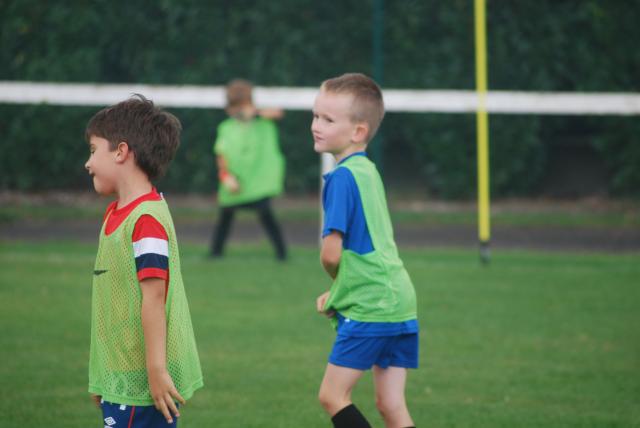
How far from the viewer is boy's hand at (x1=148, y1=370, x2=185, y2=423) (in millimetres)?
3396

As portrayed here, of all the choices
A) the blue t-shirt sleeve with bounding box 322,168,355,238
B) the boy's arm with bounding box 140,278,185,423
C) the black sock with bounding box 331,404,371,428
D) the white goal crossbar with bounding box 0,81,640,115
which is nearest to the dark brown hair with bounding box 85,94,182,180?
the boy's arm with bounding box 140,278,185,423

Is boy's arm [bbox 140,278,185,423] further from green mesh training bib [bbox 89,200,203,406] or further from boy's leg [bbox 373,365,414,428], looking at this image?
boy's leg [bbox 373,365,414,428]

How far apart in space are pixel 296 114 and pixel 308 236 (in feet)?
6.68

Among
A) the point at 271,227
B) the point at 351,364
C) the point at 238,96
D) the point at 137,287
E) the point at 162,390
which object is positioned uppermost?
the point at 238,96

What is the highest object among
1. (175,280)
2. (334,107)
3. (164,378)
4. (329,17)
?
(329,17)

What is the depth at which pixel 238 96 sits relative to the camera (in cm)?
1123

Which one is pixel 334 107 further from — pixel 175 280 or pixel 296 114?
pixel 296 114

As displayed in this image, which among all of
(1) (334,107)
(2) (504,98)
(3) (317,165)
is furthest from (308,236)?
(1) (334,107)

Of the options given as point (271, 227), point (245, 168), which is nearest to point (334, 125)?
point (271, 227)

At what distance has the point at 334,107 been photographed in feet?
14.4

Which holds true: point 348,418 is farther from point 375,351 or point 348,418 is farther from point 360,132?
point 360,132

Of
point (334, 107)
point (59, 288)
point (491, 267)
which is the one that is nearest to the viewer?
point (334, 107)

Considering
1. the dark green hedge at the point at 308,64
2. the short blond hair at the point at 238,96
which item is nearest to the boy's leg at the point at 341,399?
the short blond hair at the point at 238,96

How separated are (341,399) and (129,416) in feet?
3.32
